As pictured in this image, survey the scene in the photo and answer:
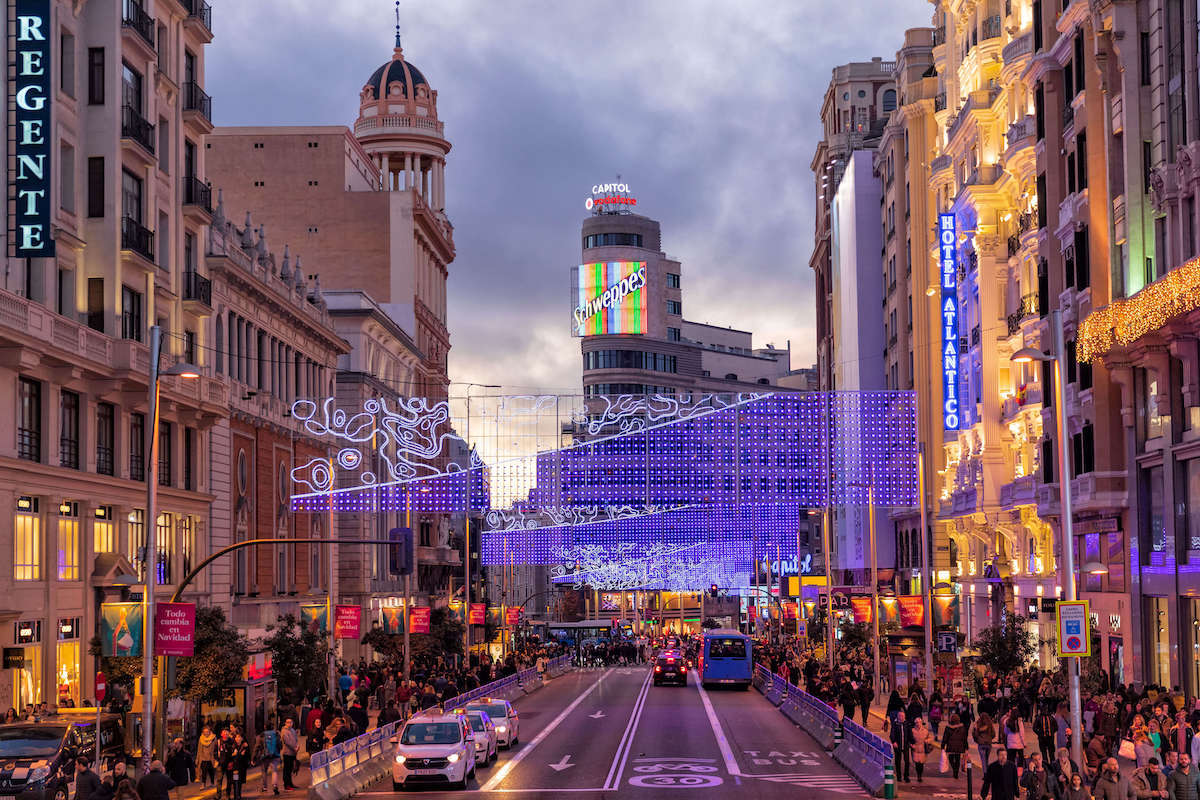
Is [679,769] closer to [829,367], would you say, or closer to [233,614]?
[233,614]

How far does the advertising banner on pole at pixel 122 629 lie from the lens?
33.8 meters

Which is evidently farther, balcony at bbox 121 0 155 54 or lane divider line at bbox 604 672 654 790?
balcony at bbox 121 0 155 54

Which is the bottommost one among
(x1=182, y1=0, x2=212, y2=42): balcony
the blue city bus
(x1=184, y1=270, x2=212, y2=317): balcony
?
the blue city bus

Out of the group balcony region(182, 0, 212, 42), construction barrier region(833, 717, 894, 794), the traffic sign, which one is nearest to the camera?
the traffic sign

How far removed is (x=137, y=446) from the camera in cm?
5109

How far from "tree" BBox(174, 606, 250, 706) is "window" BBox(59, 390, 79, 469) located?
720cm

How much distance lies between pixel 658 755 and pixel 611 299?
159 metres

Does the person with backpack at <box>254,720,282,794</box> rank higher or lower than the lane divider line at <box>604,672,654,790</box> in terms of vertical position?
higher

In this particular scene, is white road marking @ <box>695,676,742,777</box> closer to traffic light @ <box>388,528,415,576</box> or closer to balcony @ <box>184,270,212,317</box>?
traffic light @ <box>388,528,415,576</box>

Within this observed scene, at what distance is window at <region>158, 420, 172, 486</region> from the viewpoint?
172ft

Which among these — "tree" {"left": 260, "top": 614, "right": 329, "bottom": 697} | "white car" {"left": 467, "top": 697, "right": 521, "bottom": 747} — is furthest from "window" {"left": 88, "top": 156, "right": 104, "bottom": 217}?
"white car" {"left": 467, "top": 697, "right": 521, "bottom": 747}

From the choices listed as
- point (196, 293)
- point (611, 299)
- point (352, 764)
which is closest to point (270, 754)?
point (352, 764)

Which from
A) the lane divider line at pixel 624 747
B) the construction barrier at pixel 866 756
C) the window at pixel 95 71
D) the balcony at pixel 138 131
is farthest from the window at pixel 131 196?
the construction barrier at pixel 866 756

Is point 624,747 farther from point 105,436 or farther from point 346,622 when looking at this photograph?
point 105,436
